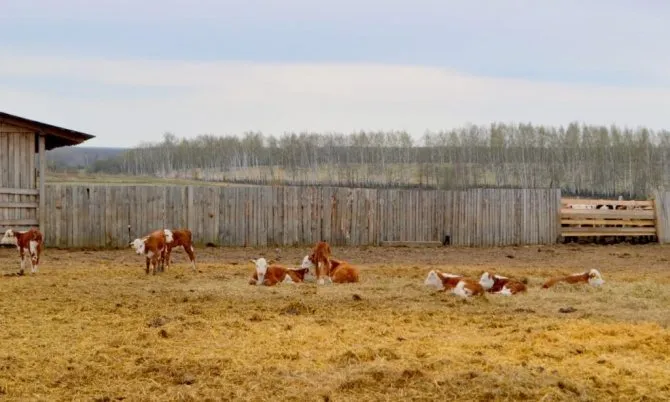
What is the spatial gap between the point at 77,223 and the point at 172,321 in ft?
45.3

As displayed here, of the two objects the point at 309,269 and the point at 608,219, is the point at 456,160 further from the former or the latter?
the point at 309,269

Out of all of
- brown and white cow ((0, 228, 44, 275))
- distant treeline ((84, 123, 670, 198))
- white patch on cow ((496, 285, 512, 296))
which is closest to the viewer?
white patch on cow ((496, 285, 512, 296))

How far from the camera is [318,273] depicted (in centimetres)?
1700

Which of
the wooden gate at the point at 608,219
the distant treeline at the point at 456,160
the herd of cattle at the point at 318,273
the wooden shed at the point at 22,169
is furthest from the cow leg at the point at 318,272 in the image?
the distant treeline at the point at 456,160

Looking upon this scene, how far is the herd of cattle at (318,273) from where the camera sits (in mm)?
15414

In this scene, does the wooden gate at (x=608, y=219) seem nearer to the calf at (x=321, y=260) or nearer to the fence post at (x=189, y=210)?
the fence post at (x=189, y=210)

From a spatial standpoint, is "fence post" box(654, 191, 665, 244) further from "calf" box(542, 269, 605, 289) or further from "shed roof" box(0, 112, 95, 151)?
"shed roof" box(0, 112, 95, 151)

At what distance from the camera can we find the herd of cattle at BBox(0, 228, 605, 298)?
50.6 feet

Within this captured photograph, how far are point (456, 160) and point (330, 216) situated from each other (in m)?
39.8

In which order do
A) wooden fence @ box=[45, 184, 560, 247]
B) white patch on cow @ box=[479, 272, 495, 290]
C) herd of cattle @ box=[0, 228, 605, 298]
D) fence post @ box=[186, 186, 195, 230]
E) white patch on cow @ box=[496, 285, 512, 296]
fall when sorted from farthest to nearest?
1. fence post @ box=[186, 186, 195, 230]
2. wooden fence @ box=[45, 184, 560, 247]
3. white patch on cow @ box=[479, 272, 495, 290]
4. herd of cattle @ box=[0, 228, 605, 298]
5. white patch on cow @ box=[496, 285, 512, 296]

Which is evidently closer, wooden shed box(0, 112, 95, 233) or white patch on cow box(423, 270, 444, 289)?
white patch on cow box(423, 270, 444, 289)

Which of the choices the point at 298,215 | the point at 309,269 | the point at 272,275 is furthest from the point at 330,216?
the point at 272,275

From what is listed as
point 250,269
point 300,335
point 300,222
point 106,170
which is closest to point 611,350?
point 300,335

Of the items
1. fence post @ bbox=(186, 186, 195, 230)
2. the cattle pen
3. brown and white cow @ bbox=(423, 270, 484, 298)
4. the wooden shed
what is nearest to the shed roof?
the wooden shed
